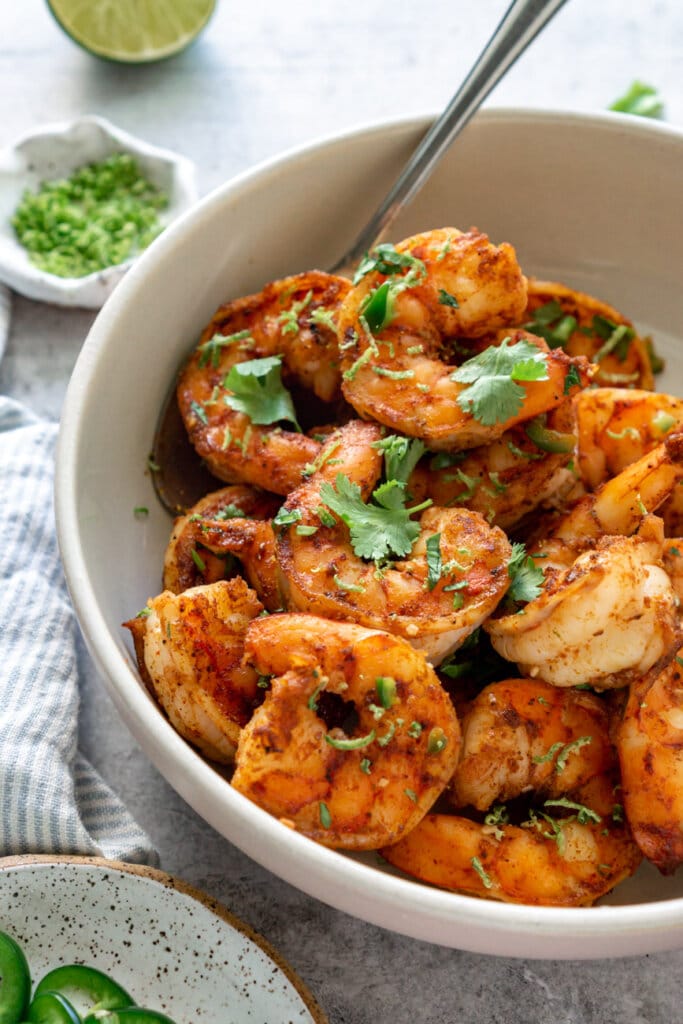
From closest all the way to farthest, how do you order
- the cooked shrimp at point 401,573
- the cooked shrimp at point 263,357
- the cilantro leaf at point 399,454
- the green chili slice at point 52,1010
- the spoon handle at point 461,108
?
the cooked shrimp at point 401,573
the green chili slice at point 52,1010
the cilantro leaf at point 399,454
the cooked shrimp at point 263,357
the spoon handle at point 461,108

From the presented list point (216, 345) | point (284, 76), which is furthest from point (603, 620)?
point (284, 76)

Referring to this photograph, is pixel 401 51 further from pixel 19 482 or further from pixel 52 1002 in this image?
pixel 52 1002

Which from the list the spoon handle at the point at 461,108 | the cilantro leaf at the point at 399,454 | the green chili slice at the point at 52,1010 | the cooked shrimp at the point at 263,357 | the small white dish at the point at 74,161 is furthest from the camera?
the small white dish at the point at 74,161

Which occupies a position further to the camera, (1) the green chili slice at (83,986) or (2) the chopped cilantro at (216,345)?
(2) the chopped cilantro at (216,345)

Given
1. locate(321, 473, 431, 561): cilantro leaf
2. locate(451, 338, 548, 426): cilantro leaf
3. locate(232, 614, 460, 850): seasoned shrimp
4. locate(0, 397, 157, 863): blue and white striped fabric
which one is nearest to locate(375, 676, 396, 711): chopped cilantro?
locate(232, 614, 460, 850): seasoned shrimp

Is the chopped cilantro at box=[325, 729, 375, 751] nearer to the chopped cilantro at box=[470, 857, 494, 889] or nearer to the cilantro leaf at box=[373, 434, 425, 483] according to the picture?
the chopped cilantro at box=[470, 857, 494, 889]

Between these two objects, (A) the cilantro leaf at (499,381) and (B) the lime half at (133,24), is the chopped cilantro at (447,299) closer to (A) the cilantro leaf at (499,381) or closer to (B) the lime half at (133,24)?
(A) the cilantro leaf at (499,381)

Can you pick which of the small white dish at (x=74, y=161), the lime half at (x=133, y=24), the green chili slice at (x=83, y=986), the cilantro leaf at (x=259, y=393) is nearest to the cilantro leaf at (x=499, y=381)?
the cilantro leaf at (x=259, y=393)
